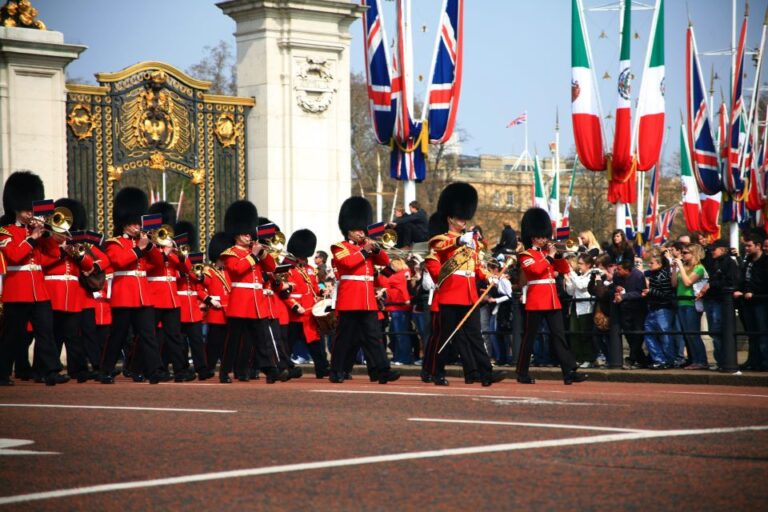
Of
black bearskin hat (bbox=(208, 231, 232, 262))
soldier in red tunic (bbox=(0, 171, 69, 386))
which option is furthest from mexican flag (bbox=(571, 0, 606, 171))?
soldier in red tunic (bbox=(0, 171, 69, 386))

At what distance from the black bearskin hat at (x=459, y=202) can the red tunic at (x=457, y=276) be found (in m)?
0.34

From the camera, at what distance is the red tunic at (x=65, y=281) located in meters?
13.5

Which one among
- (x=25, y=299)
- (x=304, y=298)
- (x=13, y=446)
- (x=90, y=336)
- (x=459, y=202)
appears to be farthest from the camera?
(x=304, y=298)

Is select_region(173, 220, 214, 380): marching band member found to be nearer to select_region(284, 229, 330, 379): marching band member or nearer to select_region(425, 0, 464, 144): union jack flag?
select_region(284, 229, 330, 379): marching band member

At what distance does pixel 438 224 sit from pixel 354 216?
803 millimetres

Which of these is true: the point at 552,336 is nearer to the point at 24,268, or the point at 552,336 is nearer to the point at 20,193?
the point at 24,268

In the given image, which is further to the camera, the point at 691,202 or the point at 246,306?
the point at 691,202

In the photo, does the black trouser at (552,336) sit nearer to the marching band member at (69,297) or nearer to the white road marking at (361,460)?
the marching band member at (69,297)

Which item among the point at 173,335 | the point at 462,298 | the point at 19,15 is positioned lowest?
the point at 173,335

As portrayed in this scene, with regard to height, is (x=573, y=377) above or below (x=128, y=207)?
below

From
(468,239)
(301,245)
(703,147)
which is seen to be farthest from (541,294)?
(703,147)

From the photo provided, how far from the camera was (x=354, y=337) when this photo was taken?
13703 millimetres

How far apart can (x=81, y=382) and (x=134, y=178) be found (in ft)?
83.7

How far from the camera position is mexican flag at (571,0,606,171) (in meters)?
21.4
